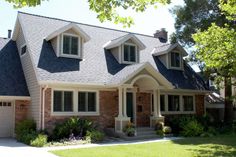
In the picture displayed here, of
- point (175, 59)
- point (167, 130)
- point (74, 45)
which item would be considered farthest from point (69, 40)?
point (175, 59)

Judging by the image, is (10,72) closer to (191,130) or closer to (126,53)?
(126,53)

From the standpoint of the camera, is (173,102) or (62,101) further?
(173,102)

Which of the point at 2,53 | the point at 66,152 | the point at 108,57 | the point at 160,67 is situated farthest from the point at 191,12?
the point at 66,152

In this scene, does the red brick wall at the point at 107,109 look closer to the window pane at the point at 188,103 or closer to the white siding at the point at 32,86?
the white siding at the point at 32,86

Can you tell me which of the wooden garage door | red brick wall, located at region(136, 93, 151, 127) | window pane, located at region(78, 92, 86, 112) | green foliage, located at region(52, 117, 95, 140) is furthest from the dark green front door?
the wooden garage door

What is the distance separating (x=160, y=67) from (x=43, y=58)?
31.6ft

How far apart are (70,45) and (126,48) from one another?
173 inches

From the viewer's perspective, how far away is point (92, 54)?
2217 cm

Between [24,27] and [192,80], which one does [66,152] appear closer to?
[24,27]

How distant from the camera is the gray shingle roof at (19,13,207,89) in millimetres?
18859

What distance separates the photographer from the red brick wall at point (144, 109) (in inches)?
880

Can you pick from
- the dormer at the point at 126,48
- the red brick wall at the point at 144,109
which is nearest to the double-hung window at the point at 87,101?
the red brick wall at the point at 144,109

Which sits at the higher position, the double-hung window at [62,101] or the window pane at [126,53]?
the window pane at [126,53]

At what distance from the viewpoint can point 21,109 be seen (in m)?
19.9
